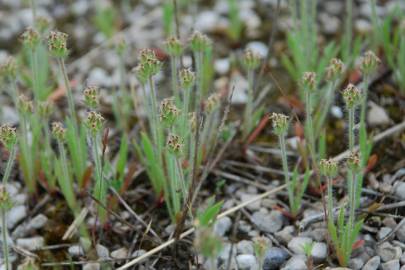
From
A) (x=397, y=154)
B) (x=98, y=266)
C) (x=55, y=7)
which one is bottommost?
(x=98, y=266)

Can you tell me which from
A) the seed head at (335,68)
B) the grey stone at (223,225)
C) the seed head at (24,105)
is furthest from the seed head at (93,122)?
the seed head at (335,68)

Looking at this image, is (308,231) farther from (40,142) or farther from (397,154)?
(40,142)

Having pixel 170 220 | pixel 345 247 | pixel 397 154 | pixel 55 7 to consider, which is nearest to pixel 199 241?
pixel 345 247

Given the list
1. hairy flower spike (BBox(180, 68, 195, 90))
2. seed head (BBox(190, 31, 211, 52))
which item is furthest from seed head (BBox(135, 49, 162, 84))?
seed head (BBox(190, 31, 211, 52))

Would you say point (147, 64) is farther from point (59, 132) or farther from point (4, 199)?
point (4, 199)

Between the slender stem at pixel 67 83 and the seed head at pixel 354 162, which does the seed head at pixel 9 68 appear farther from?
the seed head at pixel 354 162
